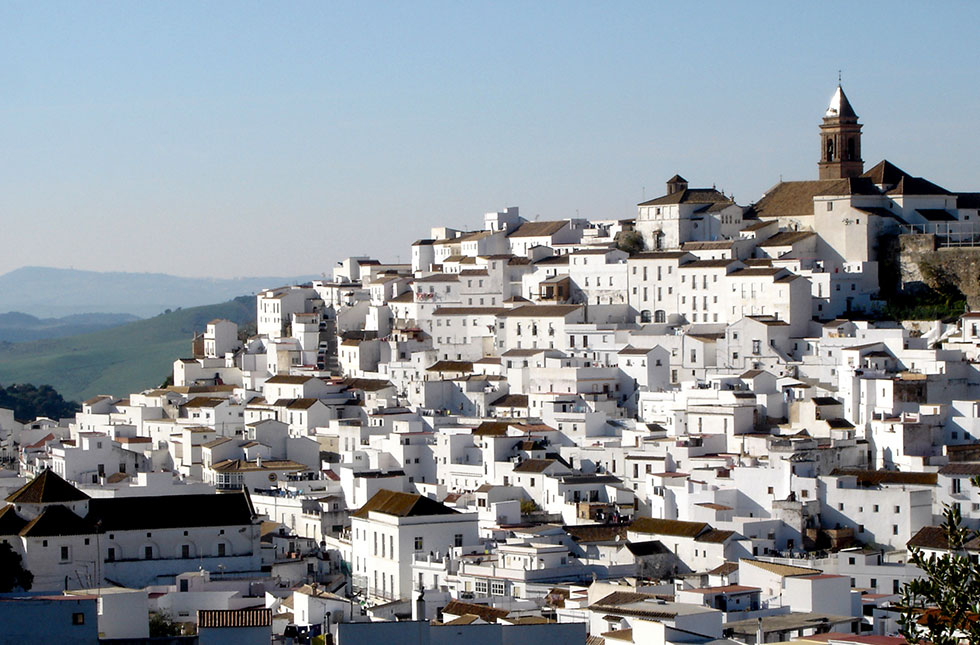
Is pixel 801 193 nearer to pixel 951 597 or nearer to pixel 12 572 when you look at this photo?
pixel 12 572

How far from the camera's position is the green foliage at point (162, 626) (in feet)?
85.6

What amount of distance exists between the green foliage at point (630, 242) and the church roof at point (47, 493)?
22.4 m

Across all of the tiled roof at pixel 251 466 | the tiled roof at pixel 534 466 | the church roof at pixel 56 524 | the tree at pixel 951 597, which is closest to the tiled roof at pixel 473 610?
the church roof at pixel 56 524

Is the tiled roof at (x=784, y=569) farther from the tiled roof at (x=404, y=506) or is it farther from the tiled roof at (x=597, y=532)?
the tiled roof at (x=404, y=506)

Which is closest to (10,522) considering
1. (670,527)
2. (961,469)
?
(670,527)

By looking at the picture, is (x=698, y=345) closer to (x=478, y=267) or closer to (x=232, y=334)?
(x=478, y=267)

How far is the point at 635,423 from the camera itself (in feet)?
149

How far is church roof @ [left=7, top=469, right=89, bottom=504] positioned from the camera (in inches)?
1419

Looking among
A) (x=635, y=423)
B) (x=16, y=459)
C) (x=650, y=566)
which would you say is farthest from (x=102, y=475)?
(x=650, y=566)

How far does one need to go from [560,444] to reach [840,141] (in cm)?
1764

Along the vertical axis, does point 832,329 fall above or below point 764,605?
above

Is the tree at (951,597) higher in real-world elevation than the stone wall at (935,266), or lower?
lower

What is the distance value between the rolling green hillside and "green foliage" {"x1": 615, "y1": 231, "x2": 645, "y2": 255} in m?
73.4

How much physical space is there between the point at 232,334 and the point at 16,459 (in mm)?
8324
